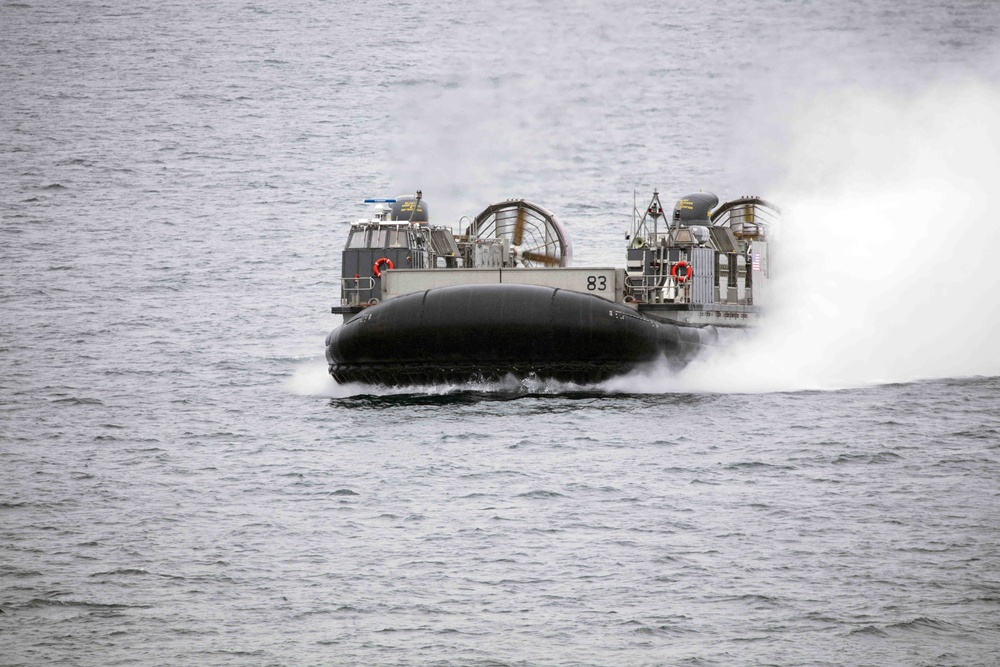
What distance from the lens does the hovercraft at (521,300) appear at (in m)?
24.8

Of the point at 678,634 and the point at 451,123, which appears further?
the point at 451,123

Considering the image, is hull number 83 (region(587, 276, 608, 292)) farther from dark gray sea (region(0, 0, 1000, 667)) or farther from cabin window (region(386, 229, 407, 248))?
cabin window (region(386, 229, 407, 248))

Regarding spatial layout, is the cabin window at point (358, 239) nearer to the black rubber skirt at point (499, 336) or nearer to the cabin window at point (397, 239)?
the cabin window at point (397, 239)

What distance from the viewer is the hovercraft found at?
24.8 meters

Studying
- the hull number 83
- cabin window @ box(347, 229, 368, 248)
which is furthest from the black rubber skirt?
cabin window @ box(347, 229, 368, 248)

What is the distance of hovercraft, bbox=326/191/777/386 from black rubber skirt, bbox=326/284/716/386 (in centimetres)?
2

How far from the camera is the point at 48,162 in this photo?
214 ft

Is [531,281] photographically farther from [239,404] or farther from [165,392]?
[165,392]

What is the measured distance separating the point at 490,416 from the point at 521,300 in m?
2.44

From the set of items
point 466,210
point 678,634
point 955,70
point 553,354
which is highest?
point 955,70

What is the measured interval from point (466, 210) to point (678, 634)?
41.7 m

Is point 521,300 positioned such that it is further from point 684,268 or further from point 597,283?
point 684,268

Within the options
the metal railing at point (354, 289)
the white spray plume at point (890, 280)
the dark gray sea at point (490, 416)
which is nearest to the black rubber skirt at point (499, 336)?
the dark gray sea at point (490, 416)

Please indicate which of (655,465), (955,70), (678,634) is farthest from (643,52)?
(678,634)
